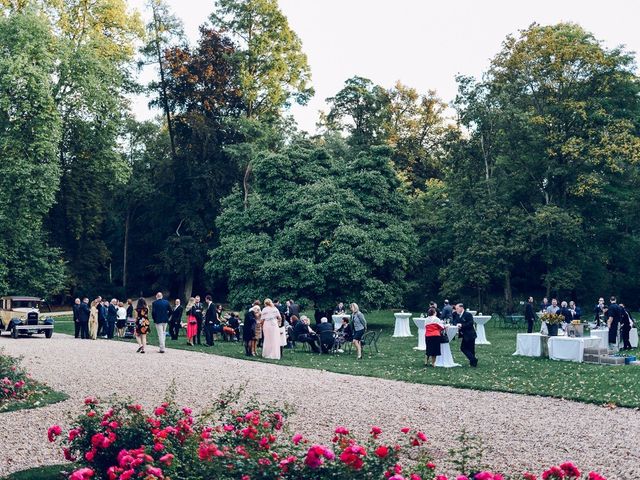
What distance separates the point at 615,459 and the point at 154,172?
51.4m

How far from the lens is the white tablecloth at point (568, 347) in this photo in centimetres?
2022

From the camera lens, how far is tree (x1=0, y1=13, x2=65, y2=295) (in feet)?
134

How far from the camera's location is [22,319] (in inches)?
1209

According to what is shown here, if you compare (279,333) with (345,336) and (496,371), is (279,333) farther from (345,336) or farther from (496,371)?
(496,371)

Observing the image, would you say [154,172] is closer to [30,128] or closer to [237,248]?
[30,128]

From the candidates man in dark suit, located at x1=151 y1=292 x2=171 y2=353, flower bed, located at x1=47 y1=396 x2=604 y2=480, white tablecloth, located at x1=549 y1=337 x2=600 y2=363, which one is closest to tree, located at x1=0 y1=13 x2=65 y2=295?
man in dark suit, located at x1=151 y1=292 x2=171 y2=353

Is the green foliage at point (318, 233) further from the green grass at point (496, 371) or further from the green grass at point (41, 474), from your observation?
the green grass at point (41, 474)

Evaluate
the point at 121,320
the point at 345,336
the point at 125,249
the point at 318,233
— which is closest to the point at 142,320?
the point at 345,336

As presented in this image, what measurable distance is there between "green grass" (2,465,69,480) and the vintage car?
2294 cm

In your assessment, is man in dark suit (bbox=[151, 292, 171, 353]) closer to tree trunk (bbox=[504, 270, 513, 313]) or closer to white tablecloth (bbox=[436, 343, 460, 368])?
white tablecloth (bbox=[436, 343, 460, 368])

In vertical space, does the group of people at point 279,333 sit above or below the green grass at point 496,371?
above

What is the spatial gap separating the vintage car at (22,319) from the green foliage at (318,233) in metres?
8.34

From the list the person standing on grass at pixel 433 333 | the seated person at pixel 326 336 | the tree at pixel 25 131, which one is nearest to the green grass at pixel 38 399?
the person standing on grass at pixel 433 333

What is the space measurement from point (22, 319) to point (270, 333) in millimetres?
13908
